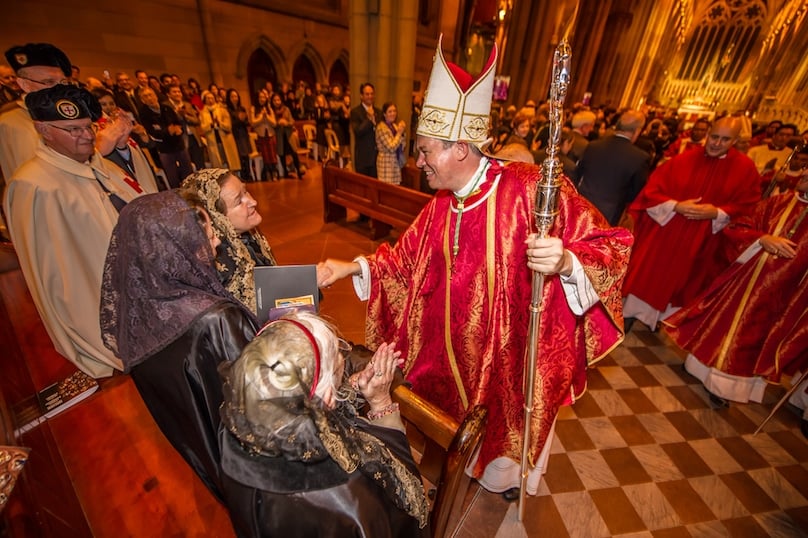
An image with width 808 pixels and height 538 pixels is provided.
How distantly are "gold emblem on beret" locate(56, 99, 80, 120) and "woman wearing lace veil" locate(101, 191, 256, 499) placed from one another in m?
1.60

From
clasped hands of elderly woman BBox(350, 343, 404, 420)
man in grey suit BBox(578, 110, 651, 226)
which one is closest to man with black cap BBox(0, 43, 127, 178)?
clasped hands of elderly woman BBox(350, 343, 404, 420)

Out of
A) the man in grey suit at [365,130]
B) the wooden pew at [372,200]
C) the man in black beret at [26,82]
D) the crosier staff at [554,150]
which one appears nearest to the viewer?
the crosier staff at [554,150]

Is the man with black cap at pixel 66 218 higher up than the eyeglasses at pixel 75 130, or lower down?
lower down

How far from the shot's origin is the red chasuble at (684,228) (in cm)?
333

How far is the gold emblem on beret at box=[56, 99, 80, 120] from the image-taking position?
7.58 feet

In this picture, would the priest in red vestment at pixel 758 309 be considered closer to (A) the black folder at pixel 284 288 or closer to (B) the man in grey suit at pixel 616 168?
(B) the man in grey suit at pixel 616 168

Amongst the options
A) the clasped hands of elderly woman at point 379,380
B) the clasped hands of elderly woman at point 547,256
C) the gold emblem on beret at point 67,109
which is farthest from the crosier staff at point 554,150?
the gold emblem on beret at point 67,109

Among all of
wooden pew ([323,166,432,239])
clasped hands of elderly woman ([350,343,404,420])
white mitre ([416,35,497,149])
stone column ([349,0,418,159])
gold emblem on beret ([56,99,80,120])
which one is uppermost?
stone column ([349,0,418,159])

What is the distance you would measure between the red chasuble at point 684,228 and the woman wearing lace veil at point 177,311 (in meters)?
4.20

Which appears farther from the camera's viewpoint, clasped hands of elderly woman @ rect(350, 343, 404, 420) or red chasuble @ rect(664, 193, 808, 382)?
red chasuble @ rect(664, 193, 808, 382)

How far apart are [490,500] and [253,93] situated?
1624 centimetres

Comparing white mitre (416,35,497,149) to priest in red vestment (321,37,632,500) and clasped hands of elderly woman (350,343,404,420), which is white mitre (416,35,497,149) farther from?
clasped hands of elderly woman (350,343,404,420)

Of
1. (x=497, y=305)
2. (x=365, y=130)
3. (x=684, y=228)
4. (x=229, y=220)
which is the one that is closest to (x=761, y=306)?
(x=684, y=228)

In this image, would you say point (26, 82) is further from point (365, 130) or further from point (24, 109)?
point (365, 130)
